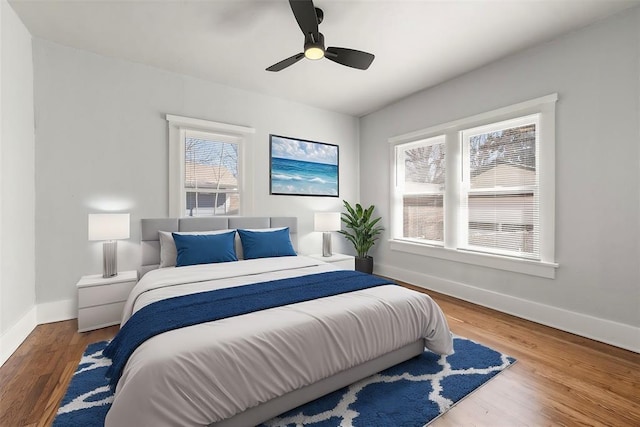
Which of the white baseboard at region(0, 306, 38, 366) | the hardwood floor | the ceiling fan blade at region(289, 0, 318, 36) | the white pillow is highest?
the ceiling fan blade at region(289, 0, 318, 36)

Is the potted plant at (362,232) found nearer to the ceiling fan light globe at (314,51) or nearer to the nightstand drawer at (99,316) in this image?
the ceiling fan light globe at (314,51)

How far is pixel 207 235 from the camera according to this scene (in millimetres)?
3172

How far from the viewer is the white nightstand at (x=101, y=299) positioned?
9.00 ft

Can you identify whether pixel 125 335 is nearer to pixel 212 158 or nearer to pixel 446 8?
pixel 212 158

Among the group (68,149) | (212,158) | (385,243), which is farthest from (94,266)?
(385,243)

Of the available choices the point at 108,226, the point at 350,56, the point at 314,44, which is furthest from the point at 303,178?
the point at 108,226

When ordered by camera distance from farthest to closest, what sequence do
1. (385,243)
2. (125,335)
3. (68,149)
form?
(385,243), (68,149), (125,335)

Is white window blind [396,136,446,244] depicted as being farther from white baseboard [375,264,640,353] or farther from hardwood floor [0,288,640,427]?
hardwood floor [0,288,640,427]

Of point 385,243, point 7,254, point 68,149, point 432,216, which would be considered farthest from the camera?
point 385,243

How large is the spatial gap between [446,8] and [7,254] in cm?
413

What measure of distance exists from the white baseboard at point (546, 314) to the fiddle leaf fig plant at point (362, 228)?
37.4 inches

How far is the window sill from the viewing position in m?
2.94

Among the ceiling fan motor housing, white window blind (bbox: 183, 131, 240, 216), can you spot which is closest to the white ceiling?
the ceiling fan motor housing

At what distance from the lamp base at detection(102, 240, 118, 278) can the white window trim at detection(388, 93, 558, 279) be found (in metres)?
3.71
